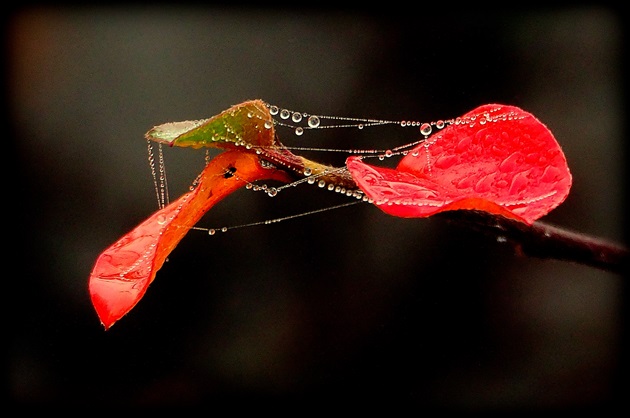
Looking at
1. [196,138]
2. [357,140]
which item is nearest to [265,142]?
[196,138]

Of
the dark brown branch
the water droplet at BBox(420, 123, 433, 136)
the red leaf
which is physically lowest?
the dark brown branch

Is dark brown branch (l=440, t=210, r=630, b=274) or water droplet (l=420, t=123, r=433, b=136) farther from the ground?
water droplet (l=420, t=123, r=433, b=136)

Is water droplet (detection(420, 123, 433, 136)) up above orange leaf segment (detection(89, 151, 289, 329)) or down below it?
above
